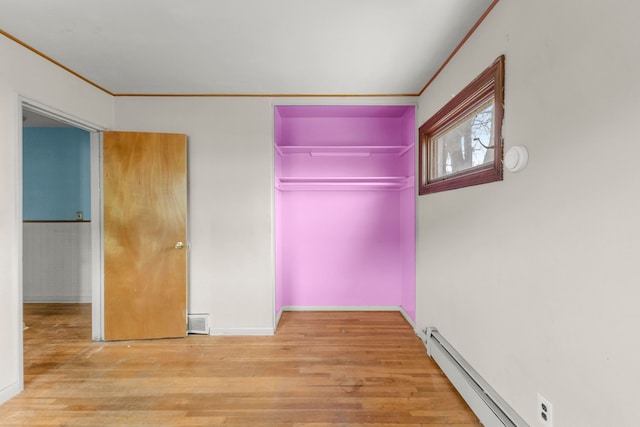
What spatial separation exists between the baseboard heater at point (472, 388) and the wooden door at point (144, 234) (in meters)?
2.27

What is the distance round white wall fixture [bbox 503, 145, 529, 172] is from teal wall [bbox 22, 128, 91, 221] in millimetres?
4615

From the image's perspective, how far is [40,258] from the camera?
3.76 meters

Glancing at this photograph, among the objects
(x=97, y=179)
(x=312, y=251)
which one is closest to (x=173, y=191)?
(x=97, y=179)

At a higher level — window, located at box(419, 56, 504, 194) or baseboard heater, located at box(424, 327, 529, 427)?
window, located at box(419, 56, 504, 194)

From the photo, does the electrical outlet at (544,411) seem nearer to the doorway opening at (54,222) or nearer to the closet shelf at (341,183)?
the closet shelf at (341,183)

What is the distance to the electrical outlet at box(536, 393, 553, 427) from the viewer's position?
125 centimetres

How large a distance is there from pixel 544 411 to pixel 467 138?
1.65 metres

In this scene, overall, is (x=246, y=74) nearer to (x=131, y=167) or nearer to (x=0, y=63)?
(x=131, y=167)

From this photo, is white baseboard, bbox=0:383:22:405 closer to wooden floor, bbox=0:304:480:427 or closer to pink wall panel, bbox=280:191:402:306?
wooden floor, bbox=0:304:480:427

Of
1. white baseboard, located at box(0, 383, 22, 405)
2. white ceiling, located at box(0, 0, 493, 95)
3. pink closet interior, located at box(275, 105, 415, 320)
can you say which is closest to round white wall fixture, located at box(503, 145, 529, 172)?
white ceiling, located at box(0, 0, 493, 95)

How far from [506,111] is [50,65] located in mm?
3148

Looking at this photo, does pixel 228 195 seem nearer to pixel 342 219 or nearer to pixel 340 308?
pixel 342 219

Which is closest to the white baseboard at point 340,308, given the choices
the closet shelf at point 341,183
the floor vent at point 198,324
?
the floor vent at point 198,324

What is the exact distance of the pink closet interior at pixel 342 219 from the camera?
3.39 metres
